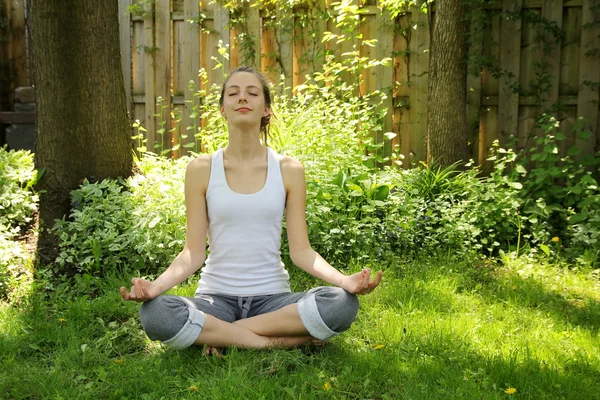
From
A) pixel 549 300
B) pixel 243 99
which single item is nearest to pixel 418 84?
pixel 549 300

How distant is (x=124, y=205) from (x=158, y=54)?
2930 mm

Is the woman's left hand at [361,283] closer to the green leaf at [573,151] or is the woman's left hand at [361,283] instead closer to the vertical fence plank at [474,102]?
the green leaf at [573,151]

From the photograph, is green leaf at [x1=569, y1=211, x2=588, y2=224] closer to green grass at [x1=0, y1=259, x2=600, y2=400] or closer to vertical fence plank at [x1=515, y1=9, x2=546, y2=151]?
green grass at [x1=0, y1=259, x2=600, y2=400]

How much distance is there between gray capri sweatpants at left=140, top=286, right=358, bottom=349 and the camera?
109 inches

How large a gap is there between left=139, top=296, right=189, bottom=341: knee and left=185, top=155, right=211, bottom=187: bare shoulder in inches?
24.0

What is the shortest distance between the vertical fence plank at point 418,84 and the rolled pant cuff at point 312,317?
3.66 m

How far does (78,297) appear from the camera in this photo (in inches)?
150

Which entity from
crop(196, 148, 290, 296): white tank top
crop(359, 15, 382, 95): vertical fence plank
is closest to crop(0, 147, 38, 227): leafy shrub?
crop(196, 148, 290, 296): white tank top

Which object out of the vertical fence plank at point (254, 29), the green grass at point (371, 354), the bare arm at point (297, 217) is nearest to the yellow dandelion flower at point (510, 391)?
the green grass at point (371, 354)

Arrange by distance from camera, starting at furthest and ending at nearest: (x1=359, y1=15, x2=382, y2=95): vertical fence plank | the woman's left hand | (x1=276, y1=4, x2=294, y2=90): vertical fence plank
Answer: (x1=276, y1=4, x2=294, y2=90): vertical fence plank
(x1=359, y1=15, x2=382, y2=95): vertical fence plank
the woman's left hand

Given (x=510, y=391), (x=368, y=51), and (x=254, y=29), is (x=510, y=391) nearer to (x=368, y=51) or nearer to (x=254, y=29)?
(x=368, y=51)

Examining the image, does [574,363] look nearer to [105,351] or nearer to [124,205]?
[105,351]

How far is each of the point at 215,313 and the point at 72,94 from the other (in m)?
2.61

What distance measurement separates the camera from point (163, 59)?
23.2 feet
